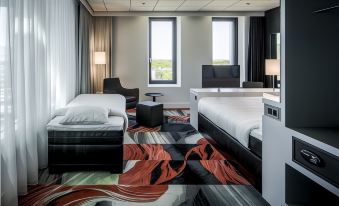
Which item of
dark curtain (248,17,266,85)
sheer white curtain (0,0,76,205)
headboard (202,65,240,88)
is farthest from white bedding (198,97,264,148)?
dark curtain (248,17,266,85)

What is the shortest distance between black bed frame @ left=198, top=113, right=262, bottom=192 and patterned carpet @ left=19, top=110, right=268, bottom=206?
11cm

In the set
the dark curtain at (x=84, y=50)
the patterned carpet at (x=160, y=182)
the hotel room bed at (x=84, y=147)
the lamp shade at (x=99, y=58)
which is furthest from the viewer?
the lamp shade at (x=99, y=58)

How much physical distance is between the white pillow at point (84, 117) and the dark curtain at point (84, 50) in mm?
2758

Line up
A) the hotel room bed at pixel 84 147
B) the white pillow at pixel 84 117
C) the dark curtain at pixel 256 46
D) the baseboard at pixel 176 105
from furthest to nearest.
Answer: the baseboard at pixel 176 105 → the dark curtain at pixel 256 46 → the white pillow at pixel 84 117 → the hotel room bed at pixel 84 147

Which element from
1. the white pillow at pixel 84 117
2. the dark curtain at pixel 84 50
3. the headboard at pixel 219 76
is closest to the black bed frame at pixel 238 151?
the white pillow at pixel 84 117

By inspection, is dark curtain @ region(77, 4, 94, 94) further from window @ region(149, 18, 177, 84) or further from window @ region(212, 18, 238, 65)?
window @ region(212, 18, 238, 65)

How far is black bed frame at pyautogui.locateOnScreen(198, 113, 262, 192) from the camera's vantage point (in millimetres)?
2412

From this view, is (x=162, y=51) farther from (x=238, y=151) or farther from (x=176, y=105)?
(x=238, y=151)

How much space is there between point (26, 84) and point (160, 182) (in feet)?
4.71

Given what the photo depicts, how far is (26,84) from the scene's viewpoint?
272cm

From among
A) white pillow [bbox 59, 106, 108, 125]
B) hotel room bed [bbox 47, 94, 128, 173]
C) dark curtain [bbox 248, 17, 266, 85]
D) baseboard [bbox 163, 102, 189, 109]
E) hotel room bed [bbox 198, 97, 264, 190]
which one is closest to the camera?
hotel room bed [bbox 198, 97, 264, 190]

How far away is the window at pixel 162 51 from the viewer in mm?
7625

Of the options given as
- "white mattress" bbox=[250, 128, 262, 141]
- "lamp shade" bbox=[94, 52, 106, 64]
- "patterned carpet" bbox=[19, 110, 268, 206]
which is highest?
"lamp shade" bbox=[94, 52, 106, 64]

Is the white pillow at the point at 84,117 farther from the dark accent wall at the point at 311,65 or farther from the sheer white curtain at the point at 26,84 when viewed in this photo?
the dark accent wall at the point at 311,65
